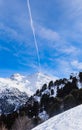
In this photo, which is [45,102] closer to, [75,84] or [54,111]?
[75,84]

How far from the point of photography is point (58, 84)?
190m

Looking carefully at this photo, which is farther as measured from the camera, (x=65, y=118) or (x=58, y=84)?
(x=58, y=84)

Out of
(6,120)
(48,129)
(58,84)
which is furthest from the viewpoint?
(58,84)

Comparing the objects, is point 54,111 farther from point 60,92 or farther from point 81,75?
point 81,75

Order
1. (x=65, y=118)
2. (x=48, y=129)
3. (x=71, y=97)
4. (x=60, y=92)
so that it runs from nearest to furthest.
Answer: (x=48, y=129) → (x=65, y=118) → (x=71, y=97) → (x=60, y=92)

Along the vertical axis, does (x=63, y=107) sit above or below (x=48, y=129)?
above

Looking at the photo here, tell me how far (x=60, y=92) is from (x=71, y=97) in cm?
5242

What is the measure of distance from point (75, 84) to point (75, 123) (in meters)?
137

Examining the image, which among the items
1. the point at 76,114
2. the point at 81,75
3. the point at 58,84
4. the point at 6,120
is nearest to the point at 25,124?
the point at 6,120

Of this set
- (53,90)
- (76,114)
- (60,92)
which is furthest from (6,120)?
(76,114)

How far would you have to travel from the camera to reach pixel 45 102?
152750 millimetres

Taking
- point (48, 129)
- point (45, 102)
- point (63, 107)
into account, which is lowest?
point (48, 129)

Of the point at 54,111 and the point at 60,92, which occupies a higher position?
the point at 60,92

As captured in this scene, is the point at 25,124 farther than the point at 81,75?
No
